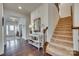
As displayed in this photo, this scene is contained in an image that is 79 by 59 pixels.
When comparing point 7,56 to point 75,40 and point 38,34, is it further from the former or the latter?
point 75,40

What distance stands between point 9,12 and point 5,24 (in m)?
0.25

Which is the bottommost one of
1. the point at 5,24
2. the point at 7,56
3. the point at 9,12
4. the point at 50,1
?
the point at 7,56

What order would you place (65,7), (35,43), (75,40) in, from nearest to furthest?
(75,40)
(65,7)
(35,43)

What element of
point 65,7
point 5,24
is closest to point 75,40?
point 65,7

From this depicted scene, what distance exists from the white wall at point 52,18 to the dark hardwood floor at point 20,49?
423 mm

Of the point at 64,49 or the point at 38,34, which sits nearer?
the point at 64,49

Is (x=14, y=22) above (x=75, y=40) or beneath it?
above

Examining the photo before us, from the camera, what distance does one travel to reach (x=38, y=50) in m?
2.24

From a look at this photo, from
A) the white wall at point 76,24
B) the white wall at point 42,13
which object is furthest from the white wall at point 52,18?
the white wall at point 76,24

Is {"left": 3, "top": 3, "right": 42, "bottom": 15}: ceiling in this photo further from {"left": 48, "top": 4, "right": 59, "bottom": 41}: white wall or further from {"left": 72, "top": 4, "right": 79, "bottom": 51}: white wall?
{"left": 72, "top": 4, "right": 79, "bottom": 51}: white wall

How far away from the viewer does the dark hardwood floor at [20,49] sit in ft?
7.02

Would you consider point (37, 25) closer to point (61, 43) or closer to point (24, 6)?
point (24, 6)

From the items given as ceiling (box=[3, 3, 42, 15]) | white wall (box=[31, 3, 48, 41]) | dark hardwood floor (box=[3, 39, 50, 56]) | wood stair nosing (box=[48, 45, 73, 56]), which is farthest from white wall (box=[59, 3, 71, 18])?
dark hardwood floor (box=[3, 39, 50, 56])

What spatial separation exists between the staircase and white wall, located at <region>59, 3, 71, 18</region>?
3.6 inches
